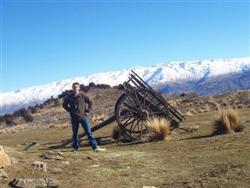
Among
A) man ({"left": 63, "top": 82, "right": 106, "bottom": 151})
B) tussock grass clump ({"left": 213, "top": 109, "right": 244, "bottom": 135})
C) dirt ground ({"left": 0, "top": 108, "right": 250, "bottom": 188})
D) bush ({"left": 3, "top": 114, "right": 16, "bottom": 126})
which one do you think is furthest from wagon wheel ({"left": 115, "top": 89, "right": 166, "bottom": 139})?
bush ({"left": 3, "top": 114, "right": 16, "bottom": 126})

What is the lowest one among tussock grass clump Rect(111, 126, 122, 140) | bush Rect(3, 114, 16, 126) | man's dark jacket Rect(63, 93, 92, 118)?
tussock grass clump Rect(111, 126, 122, 140)

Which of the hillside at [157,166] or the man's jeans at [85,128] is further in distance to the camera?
the man's jeans at [85,128]

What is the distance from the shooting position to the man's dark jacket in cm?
1730

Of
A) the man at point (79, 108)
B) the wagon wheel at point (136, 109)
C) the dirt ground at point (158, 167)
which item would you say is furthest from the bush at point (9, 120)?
the dirt ground at point (158, 167)

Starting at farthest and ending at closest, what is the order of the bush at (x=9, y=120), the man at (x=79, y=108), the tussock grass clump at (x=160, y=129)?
the bush at (x=9, y=120), the tussock grass clump at (x=160, y=129), the man at (x=79, y=108)

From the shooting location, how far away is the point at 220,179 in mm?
11578

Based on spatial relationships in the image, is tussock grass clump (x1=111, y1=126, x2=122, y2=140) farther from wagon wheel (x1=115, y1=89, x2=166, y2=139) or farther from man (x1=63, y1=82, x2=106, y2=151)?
man (x1=63, y1=82, x2=106, y2=151)

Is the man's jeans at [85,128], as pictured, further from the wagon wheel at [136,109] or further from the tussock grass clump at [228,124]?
the tussock grass clump at [228,124]

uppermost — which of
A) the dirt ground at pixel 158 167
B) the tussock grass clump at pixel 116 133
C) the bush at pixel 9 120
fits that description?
the bush at pixel 9 120

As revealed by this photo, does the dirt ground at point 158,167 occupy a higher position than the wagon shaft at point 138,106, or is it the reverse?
the wagon shaft at point 138,106

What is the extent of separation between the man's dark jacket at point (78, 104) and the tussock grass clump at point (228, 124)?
4912 mm

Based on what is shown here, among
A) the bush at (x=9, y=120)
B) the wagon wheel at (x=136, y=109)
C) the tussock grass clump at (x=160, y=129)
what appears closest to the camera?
the tussock grass clump at (x=160, y=129)

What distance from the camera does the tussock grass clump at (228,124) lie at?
19.1m

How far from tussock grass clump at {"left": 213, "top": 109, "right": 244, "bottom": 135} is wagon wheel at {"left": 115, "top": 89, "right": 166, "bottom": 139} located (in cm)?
275
